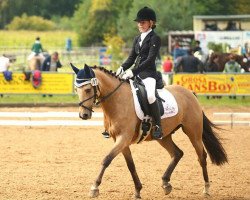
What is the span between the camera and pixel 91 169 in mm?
11375

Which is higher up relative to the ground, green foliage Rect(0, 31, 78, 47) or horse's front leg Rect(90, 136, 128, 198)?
horse's front leg Rect(90, 136, 128, 198)

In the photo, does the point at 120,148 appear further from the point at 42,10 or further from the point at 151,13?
the point at 42,10

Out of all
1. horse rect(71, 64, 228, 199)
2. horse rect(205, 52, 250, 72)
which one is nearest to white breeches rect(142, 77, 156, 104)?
horse rect(71, 64, 228, 199)

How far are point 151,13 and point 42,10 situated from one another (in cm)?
6372

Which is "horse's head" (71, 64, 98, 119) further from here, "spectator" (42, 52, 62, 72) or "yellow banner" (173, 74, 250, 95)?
"spectator" (42, 52, 62, 72)

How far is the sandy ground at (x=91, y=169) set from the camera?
373 inches

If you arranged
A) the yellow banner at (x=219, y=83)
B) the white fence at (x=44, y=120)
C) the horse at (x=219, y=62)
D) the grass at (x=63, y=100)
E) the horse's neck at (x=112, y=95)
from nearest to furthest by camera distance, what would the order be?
1. the horse's neck at (x=112, y=95)
2. the white fence at (x=44, y=120)
3. the yellow banner at (x=219, y=83)
4. the grass at (x=63, y=100)
5. the horse at (x=219, y=62)

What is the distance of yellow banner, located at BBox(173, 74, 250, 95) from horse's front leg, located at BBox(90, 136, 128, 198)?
1434 centimetres

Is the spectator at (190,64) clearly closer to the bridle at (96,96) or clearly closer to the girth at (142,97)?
the girth at (142,97)

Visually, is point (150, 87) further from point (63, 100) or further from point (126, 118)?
point (63, 100)

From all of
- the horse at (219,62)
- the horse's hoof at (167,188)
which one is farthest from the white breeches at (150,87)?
the horse at (219,62)

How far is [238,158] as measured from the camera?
12664 millimetres

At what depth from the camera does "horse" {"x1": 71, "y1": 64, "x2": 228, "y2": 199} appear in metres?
8.58

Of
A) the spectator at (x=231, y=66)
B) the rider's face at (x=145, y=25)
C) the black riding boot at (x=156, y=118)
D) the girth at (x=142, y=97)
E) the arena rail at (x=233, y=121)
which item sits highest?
the rider's face at (x=145, y=25)
